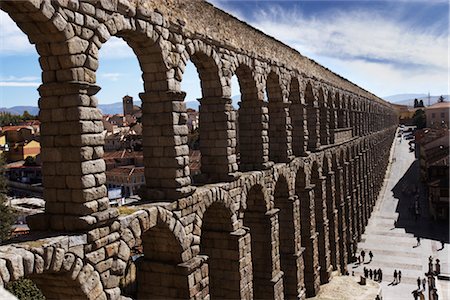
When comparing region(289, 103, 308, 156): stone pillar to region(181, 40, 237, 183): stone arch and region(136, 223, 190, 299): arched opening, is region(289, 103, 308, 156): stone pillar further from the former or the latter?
region(136, 223, 190, 299): arched opening

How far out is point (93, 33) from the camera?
9.26m

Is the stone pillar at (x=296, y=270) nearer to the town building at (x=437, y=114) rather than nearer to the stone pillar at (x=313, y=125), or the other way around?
the stone pillar at (x=313, y=125)

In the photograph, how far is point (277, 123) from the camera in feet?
67.5

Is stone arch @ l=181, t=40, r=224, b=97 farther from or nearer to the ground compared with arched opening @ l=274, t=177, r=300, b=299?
farther from the ground

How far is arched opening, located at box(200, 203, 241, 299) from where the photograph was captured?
1494cm

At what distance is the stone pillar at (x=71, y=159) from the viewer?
344 inches

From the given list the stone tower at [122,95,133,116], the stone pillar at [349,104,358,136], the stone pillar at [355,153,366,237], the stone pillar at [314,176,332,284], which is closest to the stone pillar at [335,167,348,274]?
the stone pillar at [314,176,332,284]

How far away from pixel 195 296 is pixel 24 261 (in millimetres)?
5904

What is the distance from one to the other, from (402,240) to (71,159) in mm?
37925

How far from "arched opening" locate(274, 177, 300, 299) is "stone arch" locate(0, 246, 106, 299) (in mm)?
12876

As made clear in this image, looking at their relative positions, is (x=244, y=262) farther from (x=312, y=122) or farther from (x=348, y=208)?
(x=348, y=208)

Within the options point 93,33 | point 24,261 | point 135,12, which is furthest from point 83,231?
point 135,12

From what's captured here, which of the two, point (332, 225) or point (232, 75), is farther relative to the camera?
point (332, 225)

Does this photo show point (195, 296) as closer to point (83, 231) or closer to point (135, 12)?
point (83, 231)
